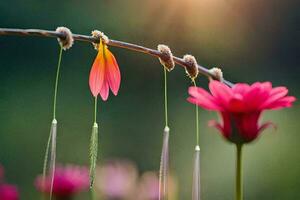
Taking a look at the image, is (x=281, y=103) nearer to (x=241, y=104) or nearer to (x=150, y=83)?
(x=241, y=104)

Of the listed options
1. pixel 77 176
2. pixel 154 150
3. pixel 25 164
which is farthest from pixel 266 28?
pixel 77 176

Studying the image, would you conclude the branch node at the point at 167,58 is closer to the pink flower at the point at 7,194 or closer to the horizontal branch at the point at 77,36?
the horizontal branch at the point at 77,36

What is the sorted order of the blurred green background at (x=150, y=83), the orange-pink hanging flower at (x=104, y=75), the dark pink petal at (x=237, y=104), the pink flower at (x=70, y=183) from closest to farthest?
the dark pink petal at (x=237, y=104), the orange-pink hanging flower at (x=104, y=75), the pink flower at (x=70, y=183), the blurred green background at (x=150, y=83)

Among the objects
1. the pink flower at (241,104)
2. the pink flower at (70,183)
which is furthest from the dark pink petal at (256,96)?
the pink flower at (70,183)

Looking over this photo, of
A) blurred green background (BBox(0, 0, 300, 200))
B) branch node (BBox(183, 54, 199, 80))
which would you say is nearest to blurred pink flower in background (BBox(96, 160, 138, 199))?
branch node (BBox(183, 54, 199, 80))

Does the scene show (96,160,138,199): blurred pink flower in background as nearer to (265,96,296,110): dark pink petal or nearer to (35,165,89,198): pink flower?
(35,165,89,198): pink flower

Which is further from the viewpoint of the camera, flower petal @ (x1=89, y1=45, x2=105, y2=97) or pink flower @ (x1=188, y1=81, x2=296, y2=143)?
flower petal @ (x1=89, y1=45, x2=105, y2=97)
